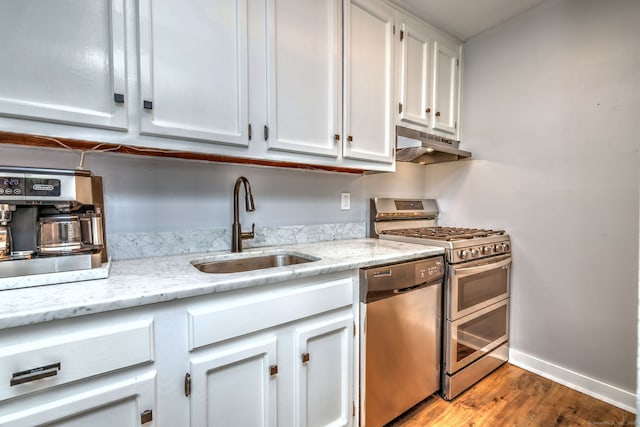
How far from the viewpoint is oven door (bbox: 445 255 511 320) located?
1644mm

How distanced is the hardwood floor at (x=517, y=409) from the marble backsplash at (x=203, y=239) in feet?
3.70

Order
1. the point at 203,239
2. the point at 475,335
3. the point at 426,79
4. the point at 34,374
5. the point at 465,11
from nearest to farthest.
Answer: the point at 34,374, the point at 203,239, the point at 475,335, the point at 465,11, the point at 426,79

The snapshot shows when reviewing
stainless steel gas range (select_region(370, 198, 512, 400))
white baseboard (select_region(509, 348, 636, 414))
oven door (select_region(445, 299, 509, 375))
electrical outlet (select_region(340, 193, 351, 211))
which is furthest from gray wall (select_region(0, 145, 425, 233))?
white baseboard (select_region(509, 348, 636, 414))

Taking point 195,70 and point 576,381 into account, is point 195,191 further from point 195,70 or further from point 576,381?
point 576,381

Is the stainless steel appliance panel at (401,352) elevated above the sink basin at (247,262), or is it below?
below

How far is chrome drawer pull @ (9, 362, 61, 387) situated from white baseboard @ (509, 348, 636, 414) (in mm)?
2500

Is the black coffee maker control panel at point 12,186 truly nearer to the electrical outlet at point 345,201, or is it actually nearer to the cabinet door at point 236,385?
the cabinet door at point 236,385

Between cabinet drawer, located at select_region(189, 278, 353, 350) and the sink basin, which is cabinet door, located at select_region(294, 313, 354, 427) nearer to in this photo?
cabinet drawer, located at select_region(189, 278, 353, 350)

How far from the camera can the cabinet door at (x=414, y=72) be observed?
6.10 feet

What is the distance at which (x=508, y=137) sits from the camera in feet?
6.71

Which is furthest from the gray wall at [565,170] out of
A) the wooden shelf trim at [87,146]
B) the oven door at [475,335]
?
the wooden shelf trim at [87,146]

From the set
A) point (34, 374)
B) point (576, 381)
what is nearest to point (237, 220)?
point (34, 374)

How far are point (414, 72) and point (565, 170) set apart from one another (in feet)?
3.72

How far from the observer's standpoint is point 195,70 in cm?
116
